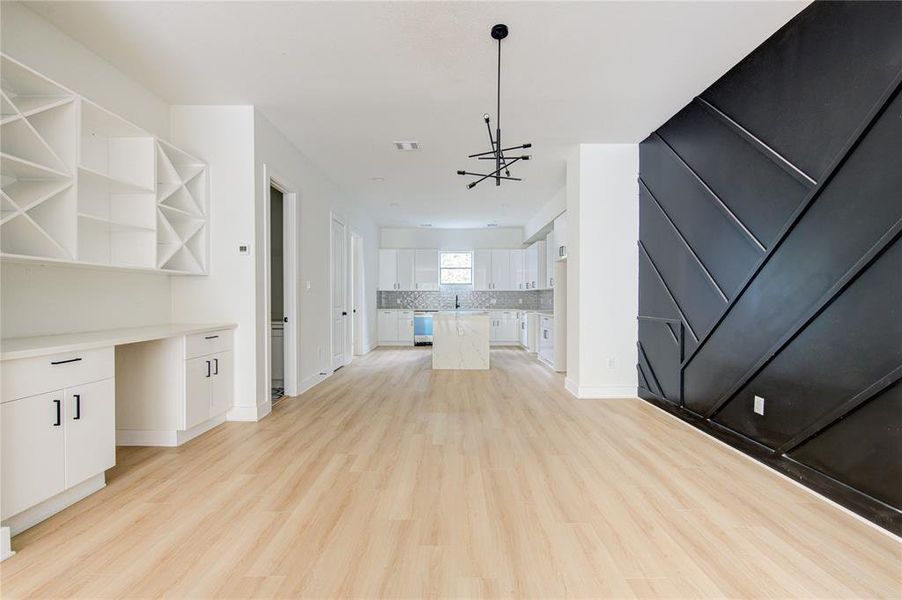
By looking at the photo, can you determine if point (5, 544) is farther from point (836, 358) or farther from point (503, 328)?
point (503, 328)

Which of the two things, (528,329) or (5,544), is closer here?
(5,544)

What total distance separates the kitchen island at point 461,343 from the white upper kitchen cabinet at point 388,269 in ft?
10.8

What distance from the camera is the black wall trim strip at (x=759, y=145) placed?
2.44 meters

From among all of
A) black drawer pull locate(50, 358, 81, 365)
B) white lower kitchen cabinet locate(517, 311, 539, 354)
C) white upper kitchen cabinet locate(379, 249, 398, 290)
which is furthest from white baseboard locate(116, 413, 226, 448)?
white upper kitchen cabinet locate(379, 249, 398, 290)

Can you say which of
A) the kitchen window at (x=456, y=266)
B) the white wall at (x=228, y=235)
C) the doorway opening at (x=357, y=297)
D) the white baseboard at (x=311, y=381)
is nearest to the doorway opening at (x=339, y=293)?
the doorway opening at (x=357, y=297)

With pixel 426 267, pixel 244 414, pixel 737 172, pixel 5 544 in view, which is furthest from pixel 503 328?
pixel 5 544

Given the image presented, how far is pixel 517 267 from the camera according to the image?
969 centimetres

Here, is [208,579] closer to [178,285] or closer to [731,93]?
[178,285]

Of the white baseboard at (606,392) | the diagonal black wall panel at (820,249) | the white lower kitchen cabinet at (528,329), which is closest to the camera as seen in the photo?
the diagonal black wall panel at (820,249)

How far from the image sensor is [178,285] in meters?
3.67

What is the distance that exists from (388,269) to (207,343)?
21.3 feet

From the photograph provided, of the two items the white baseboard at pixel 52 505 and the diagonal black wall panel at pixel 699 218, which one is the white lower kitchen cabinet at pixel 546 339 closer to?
the diagonal black wall panel at pixel 699 218

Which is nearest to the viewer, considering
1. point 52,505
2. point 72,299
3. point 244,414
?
point 52,505

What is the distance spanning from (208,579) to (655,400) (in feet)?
13.0
